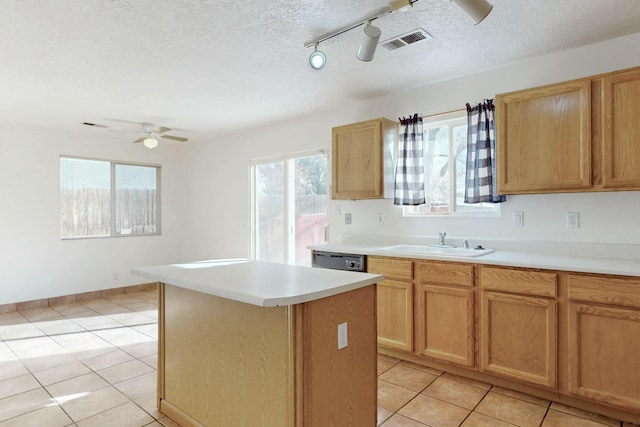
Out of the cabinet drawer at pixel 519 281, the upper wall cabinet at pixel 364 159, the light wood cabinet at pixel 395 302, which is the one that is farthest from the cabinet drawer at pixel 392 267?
the upper wall cabinet at pixel 364 159

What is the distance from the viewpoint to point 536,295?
7.82 feet

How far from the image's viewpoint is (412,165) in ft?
11.4

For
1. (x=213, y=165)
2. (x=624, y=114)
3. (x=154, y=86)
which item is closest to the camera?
(x=624, y=114)

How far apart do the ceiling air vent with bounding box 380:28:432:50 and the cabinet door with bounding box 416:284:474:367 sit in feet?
6.04

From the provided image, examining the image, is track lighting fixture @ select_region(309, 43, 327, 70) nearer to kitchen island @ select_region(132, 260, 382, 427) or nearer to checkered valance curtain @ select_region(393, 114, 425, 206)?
checkered valance curtain @ select_region(393, 114, 425, 206)

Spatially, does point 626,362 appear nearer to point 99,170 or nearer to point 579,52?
point 579,52

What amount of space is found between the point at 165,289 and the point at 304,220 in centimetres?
249

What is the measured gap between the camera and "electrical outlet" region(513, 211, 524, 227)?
9.74 feet

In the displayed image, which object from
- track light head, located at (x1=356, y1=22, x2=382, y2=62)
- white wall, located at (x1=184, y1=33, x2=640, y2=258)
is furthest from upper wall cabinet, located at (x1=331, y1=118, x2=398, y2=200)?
track light head, located at (x1=356, y1=22, x2=382, y2=62)

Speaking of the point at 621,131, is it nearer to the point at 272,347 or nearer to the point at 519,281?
the point at 519,281

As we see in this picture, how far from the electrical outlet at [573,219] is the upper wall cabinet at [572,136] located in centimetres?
35

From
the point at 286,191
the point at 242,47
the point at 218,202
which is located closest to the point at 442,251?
the point at 242,47

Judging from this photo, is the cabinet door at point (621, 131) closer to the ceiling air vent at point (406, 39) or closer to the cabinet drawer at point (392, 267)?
the ceiling air vent at point (406, 39)

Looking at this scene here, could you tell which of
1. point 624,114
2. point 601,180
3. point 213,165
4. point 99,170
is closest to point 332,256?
point 601,180
